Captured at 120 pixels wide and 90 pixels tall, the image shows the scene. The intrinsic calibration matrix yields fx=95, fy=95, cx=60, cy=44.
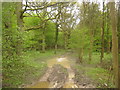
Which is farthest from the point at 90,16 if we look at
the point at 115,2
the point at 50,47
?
the point at 50,47

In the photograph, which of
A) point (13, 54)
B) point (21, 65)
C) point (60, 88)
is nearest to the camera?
point (13, 54)

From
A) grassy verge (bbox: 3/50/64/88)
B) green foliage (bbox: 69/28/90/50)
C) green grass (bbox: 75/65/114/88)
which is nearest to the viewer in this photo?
grassy verge (bbox: 3/50/64/88)

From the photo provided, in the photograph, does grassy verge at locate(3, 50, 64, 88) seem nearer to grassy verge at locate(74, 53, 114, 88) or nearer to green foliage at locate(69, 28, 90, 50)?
grassy verge at locate(74, 53, 114, 88)

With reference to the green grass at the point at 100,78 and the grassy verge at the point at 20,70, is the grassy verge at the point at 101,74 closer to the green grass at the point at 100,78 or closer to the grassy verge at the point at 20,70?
the green grass at the point at 100,78

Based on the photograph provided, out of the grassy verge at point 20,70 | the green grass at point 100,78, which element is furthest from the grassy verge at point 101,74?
the grassy verge at point 20,70

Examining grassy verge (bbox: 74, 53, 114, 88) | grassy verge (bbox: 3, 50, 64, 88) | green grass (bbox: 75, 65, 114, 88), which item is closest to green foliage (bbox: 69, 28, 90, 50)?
grassy verge (bbox: 74, 53, 114, 88)

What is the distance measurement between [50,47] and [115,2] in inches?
885

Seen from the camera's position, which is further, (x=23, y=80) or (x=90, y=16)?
(x=90, y=16)

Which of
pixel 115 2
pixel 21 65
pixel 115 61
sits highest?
pixel 115 2

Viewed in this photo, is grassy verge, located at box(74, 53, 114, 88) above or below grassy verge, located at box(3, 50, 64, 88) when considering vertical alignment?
below

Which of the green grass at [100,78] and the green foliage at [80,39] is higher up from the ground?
the green foliage at [80,39]

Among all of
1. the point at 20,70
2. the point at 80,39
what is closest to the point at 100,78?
the point at 80,39

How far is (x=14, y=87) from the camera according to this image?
4098mm

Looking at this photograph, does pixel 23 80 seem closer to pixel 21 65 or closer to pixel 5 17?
pixel 21 65
